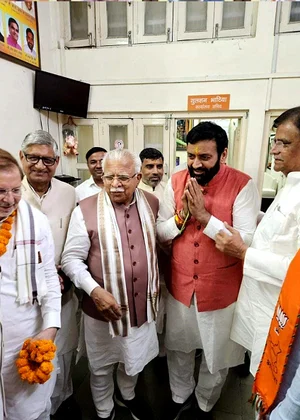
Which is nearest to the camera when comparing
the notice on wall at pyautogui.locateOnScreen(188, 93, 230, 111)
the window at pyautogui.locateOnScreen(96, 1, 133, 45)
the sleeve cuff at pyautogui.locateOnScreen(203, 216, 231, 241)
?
the sleeve cuff at pyautogui.locateOnScreen(203, 216, 231, 241)

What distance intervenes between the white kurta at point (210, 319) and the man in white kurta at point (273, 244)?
134 millimetres

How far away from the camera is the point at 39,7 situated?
11.0 ft

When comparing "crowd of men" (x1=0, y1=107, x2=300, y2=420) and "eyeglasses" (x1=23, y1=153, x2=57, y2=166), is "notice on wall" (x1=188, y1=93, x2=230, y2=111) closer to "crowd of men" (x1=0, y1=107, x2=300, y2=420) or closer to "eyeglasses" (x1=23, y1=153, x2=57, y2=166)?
"crowd of men" (x1=0, y1=107, x2=300, y2=420)

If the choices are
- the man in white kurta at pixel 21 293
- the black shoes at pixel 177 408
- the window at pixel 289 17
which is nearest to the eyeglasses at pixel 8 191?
the man in white kurta at pixel 21 293

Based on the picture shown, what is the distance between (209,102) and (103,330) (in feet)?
10.0

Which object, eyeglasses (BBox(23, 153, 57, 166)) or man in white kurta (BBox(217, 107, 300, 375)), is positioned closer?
man in white kurta (BBox(217, 107, 300, 375))

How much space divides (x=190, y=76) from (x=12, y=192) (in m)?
3.13

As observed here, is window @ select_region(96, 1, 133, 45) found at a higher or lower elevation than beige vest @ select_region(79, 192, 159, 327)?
higher

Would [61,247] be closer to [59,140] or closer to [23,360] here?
[23,360]

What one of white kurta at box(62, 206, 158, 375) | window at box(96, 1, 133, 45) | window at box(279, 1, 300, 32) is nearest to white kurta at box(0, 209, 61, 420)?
white kurta at box(62, 206, 158, 375)

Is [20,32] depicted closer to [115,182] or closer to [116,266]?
[115,182]

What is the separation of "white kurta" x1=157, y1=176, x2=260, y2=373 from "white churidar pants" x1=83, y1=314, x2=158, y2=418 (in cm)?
17

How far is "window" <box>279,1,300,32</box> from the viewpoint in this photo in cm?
310

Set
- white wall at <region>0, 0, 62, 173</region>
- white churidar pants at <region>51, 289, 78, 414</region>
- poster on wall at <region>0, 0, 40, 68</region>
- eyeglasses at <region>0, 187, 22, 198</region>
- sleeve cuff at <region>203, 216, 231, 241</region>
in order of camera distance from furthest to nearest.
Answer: white wall at <region>0, 0, 62, 173</region>
poster on wall at <region>0, 0, 40, 68</region>
white churidar pants at <region>51, 289, 78, 414</region>
sleeve cuff at <region>203, 216, 231, 241</region>
eyeglasses at <region>0, 187, 22, 198</region>
